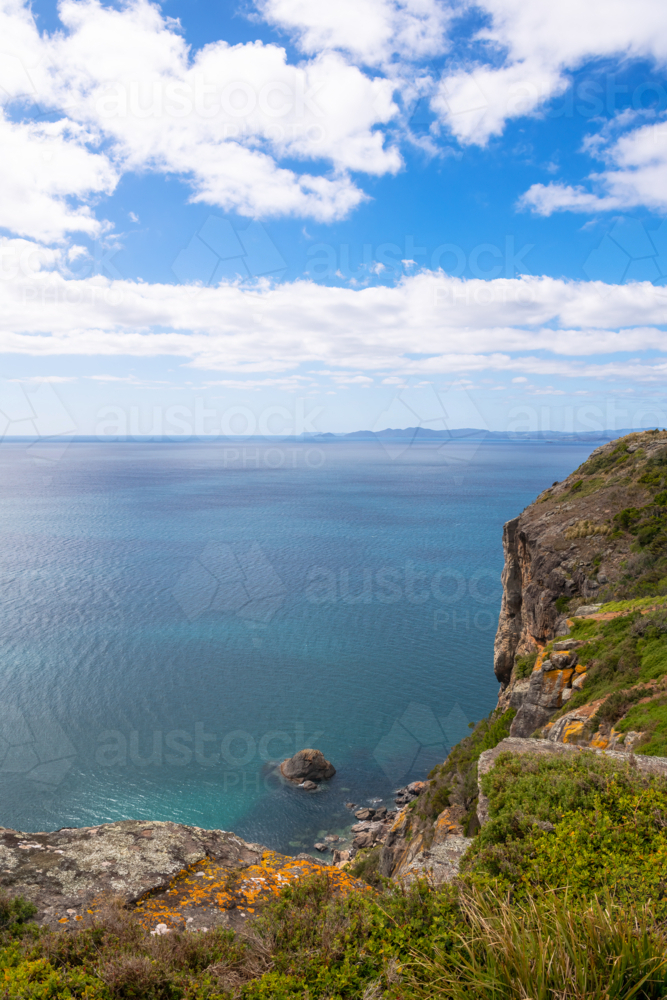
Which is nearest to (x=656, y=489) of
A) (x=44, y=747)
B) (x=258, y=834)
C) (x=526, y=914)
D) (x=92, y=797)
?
(x=526, y=914)

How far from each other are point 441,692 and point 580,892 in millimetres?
39624

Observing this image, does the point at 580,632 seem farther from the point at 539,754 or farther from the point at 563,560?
the point at 539,754

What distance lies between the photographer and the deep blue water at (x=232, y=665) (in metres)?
33.1

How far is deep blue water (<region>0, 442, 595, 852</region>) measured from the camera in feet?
108

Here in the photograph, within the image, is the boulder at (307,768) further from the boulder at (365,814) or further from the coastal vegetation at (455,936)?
the coastal vegetation at (455,936)

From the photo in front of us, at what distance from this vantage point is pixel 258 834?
97.4 feet

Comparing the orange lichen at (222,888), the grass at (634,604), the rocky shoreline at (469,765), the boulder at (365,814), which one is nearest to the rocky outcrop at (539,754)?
the rocky shoreline at (469,765)

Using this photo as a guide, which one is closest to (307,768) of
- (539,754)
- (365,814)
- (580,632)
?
(365,814)

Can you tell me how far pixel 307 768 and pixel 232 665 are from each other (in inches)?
616

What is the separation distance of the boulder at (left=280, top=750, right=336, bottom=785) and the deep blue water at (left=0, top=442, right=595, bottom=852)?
817 millimetres

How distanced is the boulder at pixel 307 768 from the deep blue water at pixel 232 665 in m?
0.82

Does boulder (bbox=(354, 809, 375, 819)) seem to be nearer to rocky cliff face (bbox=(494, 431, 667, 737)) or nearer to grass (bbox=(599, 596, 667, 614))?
rocky cliff face (bbox=(494, 431, 667, 737))

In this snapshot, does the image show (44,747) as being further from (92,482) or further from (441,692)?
(92,482)

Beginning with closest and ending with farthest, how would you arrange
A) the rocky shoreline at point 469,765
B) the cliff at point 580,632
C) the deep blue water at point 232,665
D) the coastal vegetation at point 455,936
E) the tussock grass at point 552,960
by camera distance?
the tussock grass at point 552,960
the coastal vegetation at point 455,936
the rocky shoreline at point 469,765
the cliff at point 580,632
the deep blue water at point 232,665
